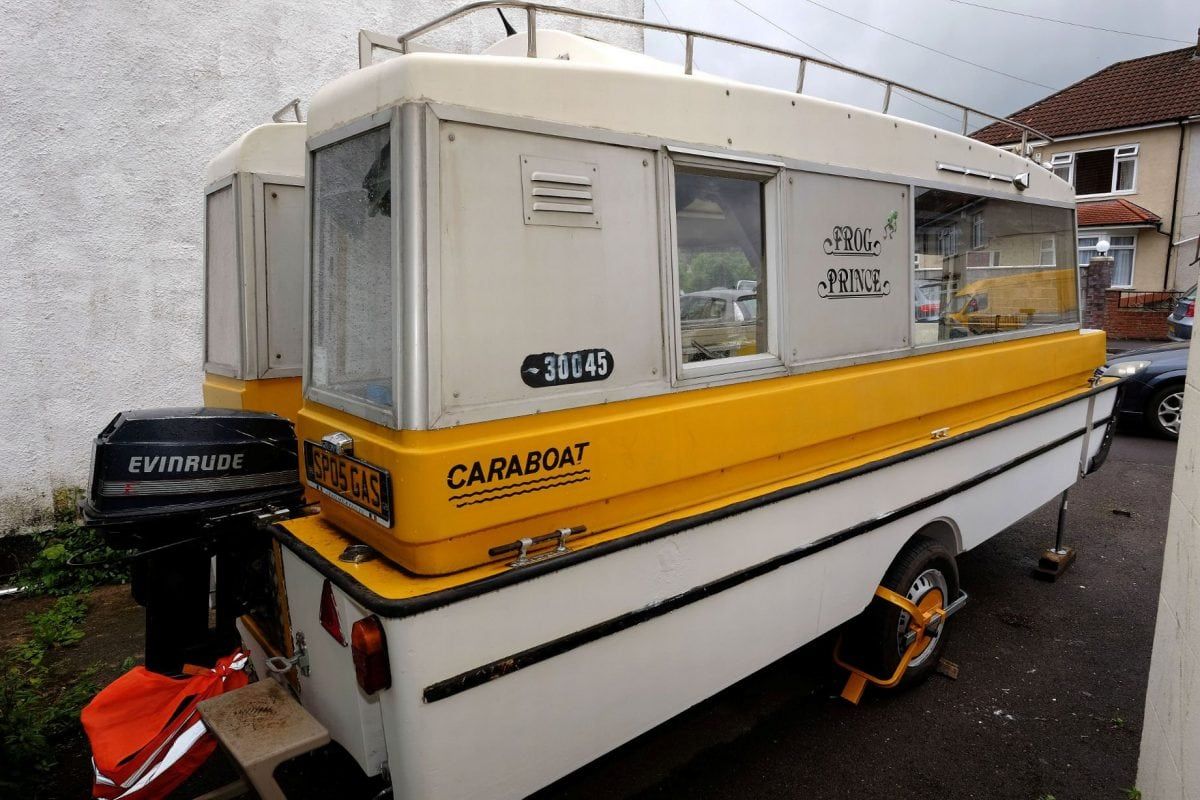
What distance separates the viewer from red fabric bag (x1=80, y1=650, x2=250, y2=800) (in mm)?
2182

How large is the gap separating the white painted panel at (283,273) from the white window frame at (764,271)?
1710mm

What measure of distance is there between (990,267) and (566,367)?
116 inches

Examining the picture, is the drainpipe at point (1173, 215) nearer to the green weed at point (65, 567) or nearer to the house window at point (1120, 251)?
the house window at point (1120, 251)

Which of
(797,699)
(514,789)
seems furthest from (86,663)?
(797,699)

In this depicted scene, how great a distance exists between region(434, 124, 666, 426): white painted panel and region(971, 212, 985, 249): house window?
2.32m

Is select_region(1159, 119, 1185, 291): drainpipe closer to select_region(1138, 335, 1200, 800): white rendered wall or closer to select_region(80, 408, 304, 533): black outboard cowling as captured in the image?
select_region(1138, 335, 1200, 800): white rendered wall

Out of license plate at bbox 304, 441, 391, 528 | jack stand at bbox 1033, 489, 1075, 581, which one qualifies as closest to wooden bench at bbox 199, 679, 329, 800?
license plate at bbox 304, 441, 391, 528

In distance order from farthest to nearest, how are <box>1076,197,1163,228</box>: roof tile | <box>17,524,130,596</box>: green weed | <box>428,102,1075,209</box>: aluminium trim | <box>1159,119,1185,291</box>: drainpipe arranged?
<box>1076,197,1163,228</box>: roof tile, <box>1159,119,1185,291</box>: drainpipe, <box>17,524,130,596</box>: green weed, <box>428,102,1075,209</box>: aluminium trim

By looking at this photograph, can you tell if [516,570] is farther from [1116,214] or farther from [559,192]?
[1116,214]

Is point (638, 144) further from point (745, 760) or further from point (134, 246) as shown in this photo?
point (134, 246)

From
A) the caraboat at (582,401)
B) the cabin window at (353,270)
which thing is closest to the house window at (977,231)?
the caraboat at (582,401)

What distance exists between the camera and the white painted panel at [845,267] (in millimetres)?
2717

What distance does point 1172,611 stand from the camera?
2.05m

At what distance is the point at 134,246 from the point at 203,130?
924 millimetres
